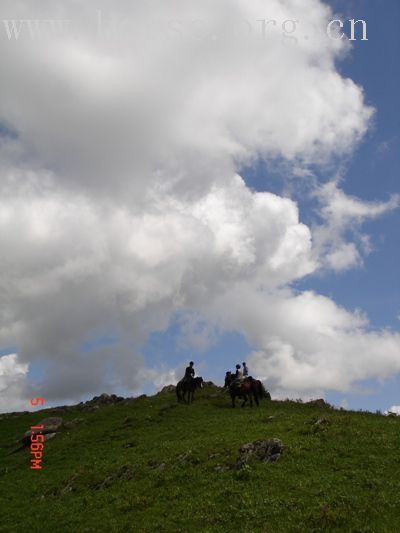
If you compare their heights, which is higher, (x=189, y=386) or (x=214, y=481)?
(x=189, y=386)

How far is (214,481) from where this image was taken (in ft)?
78.5

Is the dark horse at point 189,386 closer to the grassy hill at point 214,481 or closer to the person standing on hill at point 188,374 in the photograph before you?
the person standing on hill at point 188,374

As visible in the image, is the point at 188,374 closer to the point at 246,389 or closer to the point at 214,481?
the point at 246,389

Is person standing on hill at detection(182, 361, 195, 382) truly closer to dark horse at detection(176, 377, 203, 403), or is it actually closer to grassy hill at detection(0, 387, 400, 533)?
dark horse at detection(176, 377, 203, 403)

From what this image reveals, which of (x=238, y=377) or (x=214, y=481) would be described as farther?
(x=238, y=377)

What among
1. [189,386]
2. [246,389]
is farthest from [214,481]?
[189,386]

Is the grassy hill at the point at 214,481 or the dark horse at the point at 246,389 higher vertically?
the dark horse at the point at 246,389

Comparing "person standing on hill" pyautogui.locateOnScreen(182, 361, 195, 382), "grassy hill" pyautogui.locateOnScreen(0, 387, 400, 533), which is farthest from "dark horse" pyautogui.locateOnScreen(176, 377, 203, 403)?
"grassy hill" pyautogui.locateOnScreen(0, 387, 400, 533)

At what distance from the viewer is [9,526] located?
25.4 m

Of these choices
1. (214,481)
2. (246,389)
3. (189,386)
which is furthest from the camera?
(189,386)

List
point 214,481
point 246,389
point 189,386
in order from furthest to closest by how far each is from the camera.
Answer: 1. point 189,386
2. point 246,389
3. point 214,481

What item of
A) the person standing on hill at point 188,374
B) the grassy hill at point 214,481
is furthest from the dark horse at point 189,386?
the grassy hill at point 214,481

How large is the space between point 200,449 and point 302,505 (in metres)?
10.2

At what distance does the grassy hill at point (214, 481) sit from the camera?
19609 millimetres
